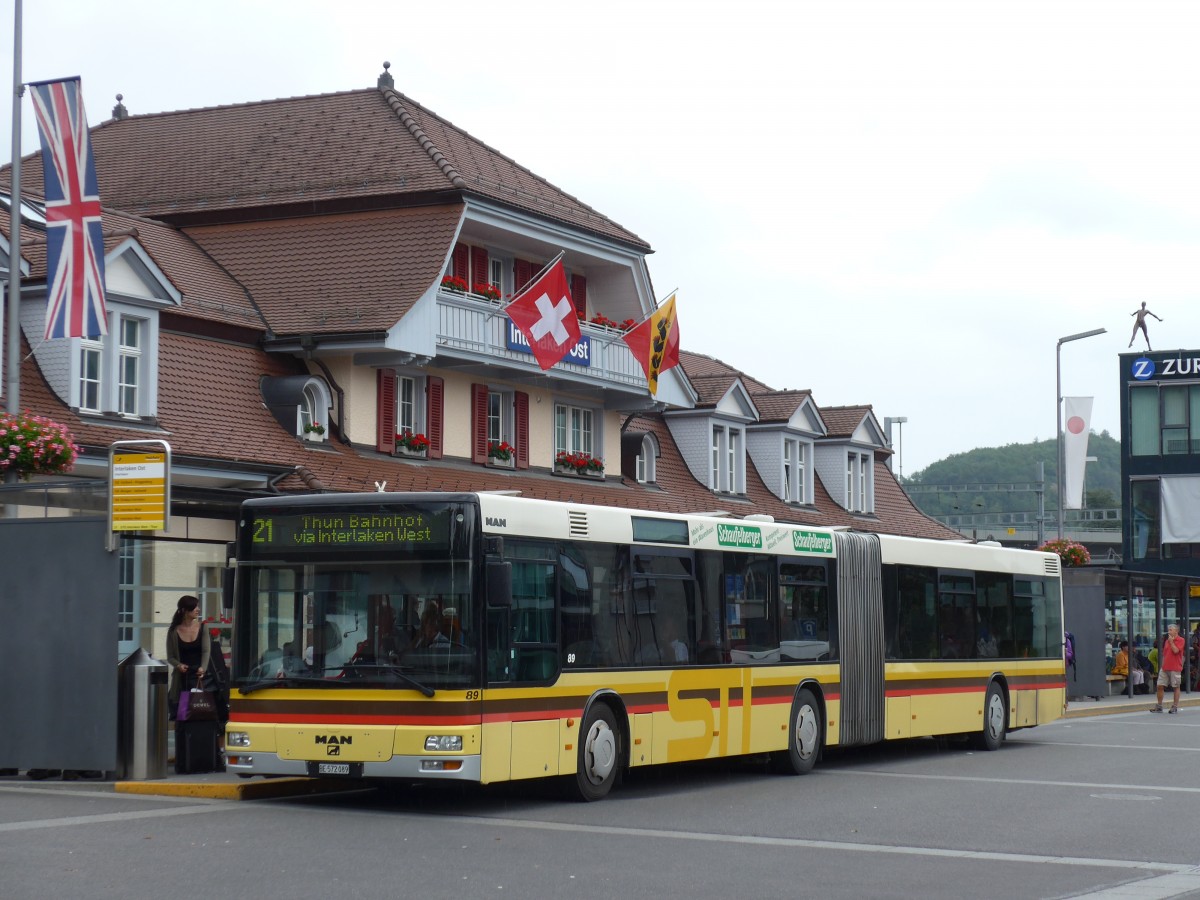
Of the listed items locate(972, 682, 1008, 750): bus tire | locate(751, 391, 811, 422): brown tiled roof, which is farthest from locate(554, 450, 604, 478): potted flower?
locate(972, 682, 1008, 750): bus tire

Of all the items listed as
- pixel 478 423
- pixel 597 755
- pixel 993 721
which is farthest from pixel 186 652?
pixel 478 423

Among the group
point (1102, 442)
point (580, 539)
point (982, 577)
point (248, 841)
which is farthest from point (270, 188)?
point (1102, 442)

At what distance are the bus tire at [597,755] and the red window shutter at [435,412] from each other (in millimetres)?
17179

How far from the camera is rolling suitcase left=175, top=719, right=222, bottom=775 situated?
18078 mm

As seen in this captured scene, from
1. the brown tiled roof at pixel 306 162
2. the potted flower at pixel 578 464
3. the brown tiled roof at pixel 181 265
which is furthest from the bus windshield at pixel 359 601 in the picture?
the potted flower at pixel 578 464

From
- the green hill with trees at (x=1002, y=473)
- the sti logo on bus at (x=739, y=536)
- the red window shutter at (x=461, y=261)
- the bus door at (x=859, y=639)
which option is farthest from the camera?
the green hill with trees at (x=1002, y=473)

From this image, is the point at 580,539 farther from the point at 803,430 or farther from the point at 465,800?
the point at 803,430

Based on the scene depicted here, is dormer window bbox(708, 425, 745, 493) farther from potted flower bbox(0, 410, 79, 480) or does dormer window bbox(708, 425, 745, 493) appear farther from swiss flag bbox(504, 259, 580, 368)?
potted flower bbox(0, 410, 79, 480)

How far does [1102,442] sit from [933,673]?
133 m

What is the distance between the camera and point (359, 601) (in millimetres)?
15617

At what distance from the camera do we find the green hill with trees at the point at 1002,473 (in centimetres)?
14500

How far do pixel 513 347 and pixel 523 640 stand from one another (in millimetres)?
19039

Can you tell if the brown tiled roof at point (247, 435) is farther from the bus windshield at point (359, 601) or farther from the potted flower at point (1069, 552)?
the potted flower at point (1069, 552)

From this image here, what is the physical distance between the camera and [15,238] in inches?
867
